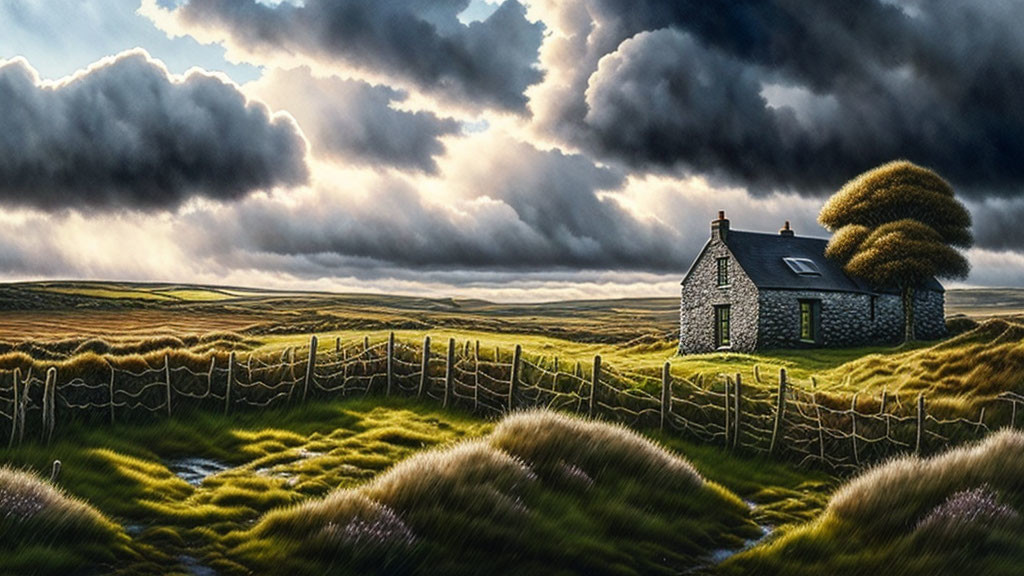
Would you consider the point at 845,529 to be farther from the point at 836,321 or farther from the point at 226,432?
the point at 836,321

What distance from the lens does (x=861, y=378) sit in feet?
100

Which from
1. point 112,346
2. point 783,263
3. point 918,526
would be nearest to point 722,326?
point 783,263

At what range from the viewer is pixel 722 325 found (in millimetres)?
44469

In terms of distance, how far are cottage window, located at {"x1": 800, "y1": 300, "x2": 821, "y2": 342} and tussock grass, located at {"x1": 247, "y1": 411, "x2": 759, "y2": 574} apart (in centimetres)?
3263

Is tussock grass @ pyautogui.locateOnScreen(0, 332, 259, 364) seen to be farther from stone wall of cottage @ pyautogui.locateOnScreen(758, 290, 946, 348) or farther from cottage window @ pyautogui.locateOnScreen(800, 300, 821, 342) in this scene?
cottage window @ pyautogui.locateOnScreen(800, 300, 821, 342)

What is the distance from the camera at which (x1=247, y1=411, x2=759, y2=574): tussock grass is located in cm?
870

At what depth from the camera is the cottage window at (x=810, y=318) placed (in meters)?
42.8

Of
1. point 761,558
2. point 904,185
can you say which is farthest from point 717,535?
point 904,185

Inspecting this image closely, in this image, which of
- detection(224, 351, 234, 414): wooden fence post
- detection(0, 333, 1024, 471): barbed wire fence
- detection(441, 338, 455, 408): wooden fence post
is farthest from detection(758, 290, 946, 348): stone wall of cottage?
detection(224, 351, 234, 414): wooden fence post

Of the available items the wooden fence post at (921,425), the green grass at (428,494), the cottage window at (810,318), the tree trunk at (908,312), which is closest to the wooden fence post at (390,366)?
the green grass at (428,494)

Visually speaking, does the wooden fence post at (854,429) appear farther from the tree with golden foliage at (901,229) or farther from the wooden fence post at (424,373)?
the tree with golden foliage at (901,229)

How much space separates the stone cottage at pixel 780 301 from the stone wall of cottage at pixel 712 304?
5 cm

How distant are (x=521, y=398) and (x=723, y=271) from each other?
26.5m

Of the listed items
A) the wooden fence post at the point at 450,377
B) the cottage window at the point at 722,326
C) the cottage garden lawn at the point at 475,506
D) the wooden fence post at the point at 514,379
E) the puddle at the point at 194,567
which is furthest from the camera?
the cottage window at the point at 722,326
